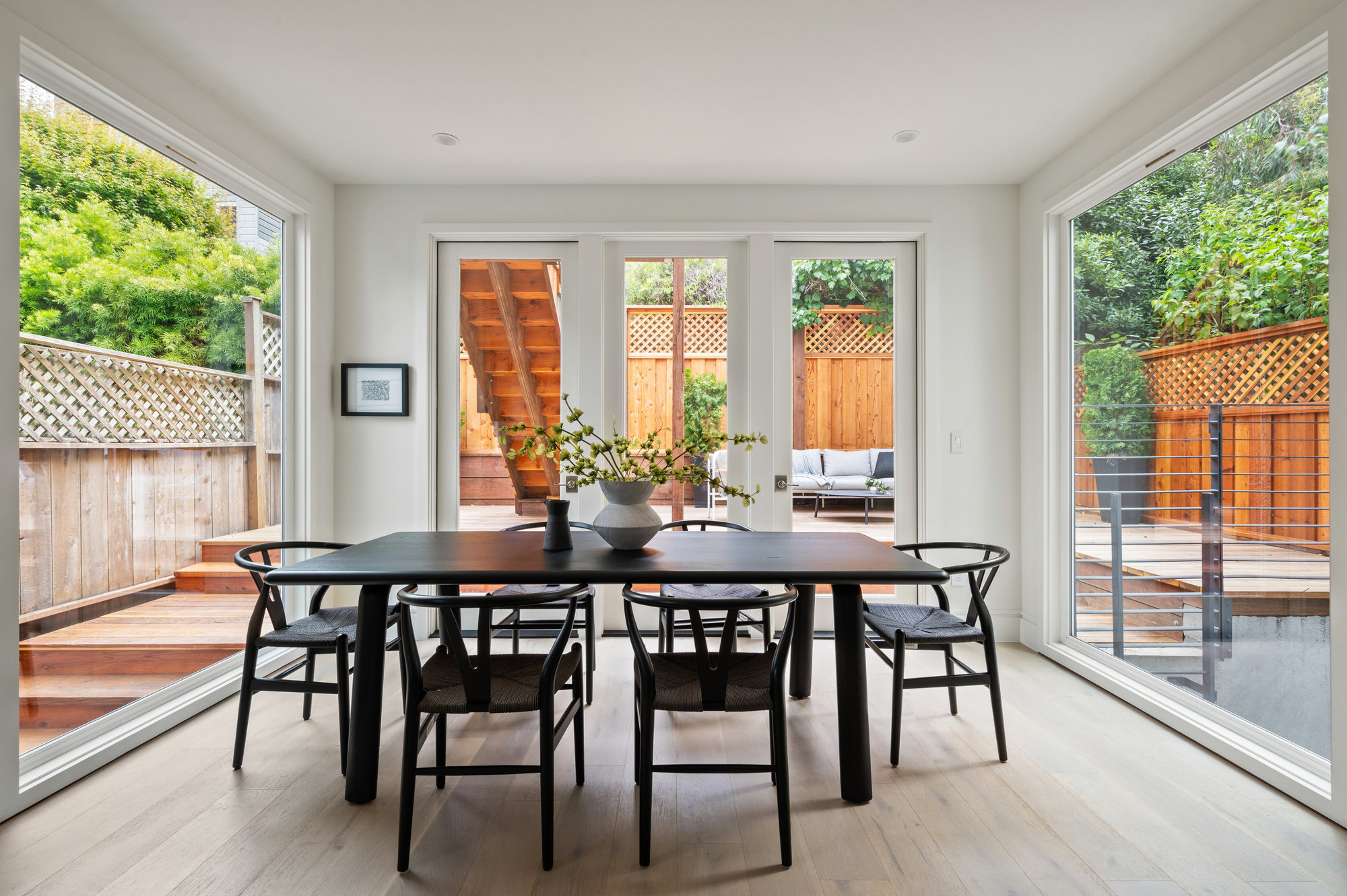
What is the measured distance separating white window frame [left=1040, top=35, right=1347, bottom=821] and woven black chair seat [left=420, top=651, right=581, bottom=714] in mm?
2205

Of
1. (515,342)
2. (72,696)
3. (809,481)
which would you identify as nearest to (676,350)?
(515,342)

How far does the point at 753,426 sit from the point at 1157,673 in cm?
211

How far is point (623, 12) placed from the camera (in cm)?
223

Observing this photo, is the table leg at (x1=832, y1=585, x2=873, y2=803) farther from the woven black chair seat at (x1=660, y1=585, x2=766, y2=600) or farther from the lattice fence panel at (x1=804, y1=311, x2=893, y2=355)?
the lattice fence panel at (x1=804, y1=311, x2=893, y2=355)

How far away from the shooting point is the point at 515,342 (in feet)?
12.8

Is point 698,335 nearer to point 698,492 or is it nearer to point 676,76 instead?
point 698,492

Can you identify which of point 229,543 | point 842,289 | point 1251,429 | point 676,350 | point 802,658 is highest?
point 842,289

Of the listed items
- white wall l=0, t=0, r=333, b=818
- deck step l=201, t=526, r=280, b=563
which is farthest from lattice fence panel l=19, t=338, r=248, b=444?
deck step l=201, t=526, r=280, b=563

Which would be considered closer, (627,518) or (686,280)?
(627,518)

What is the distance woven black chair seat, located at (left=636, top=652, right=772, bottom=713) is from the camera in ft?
5.94

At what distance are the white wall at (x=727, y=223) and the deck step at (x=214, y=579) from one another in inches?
29.9

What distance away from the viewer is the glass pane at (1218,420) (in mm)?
2158

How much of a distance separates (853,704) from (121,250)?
2.93m

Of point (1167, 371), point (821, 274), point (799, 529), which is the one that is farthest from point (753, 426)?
point (1167, 371)
